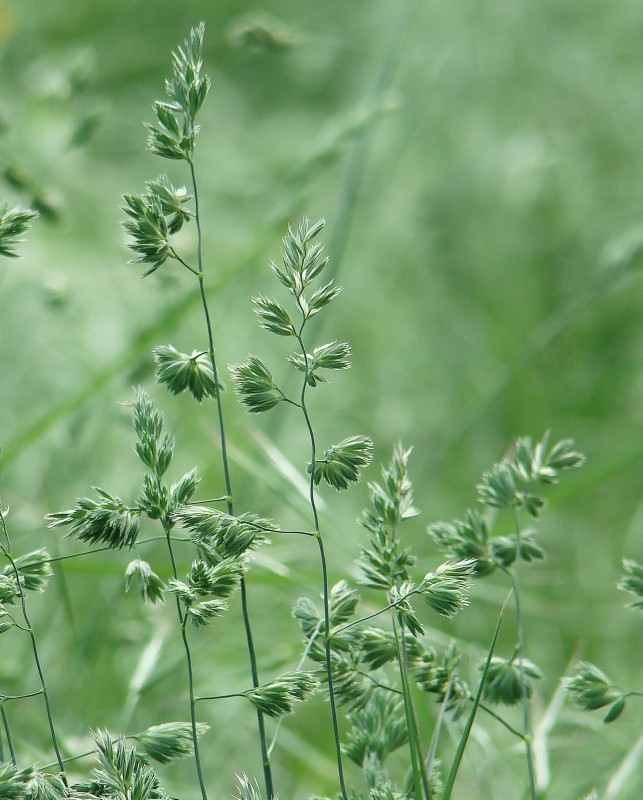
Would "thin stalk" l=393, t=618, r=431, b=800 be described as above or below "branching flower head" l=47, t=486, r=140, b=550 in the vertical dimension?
below

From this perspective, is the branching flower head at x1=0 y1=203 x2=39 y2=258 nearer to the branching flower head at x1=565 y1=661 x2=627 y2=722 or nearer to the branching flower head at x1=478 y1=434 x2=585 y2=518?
the branching flower head at x1=478 y1=434 x2=585 y2=518

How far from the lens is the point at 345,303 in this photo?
2.06 meters

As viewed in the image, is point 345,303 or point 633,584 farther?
point 345,303

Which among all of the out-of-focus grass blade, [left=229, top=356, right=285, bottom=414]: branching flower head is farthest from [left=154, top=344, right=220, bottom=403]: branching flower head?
the out-of-focus grass blade

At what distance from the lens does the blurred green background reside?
1077 mm

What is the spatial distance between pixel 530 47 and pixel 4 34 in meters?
1.27

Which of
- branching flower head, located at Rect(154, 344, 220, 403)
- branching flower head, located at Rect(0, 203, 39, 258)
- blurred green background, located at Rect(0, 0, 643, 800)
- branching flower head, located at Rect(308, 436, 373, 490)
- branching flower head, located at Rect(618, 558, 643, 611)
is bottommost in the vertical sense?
branching flower head, located at Rect(618, 558, 643, 611)

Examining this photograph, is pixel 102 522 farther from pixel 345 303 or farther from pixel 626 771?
pixel 345 303

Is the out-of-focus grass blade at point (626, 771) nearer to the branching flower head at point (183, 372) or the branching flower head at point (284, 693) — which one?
the branching flower head at point (284, 693)

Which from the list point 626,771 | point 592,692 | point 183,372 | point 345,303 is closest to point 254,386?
point 183,372

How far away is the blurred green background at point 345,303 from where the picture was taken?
108 cm

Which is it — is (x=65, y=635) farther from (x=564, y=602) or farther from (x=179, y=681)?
(x=564, y=602)

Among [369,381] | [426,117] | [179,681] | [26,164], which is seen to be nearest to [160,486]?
[179,681]

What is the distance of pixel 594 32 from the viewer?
2336mm
